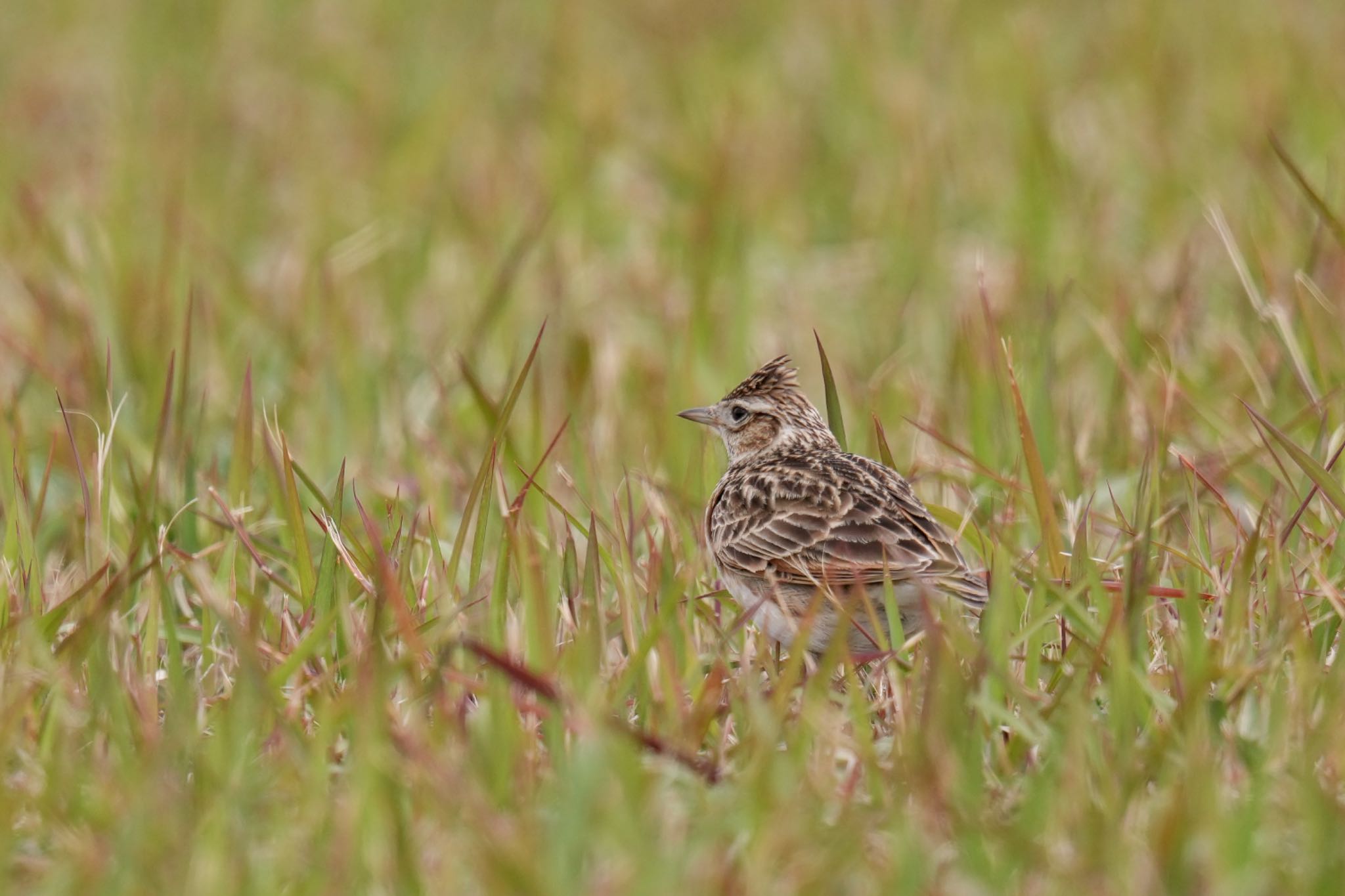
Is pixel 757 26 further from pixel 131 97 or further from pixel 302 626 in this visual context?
pixel 302 626

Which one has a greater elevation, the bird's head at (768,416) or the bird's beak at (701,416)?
the bird's head at (768,416)

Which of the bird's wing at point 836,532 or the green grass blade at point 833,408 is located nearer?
the bird's wing at point 836,532

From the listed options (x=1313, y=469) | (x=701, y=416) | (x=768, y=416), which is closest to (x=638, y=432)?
(x=701, y=416)

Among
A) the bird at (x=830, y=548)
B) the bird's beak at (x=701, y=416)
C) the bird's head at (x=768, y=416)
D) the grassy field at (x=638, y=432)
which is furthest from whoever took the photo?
the bird's beak at (x=701, y=416)

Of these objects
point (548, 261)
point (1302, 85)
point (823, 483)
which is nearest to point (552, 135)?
point (548, 261)

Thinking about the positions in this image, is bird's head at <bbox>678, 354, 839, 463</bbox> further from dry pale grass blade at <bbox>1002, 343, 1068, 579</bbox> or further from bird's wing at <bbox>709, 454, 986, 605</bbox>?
dry pale grass blade at <bbox>1002, 343, 1068, 579</bbox>

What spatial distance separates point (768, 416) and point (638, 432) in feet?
3.30

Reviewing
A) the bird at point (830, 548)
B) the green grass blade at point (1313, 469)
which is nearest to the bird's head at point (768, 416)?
the bird at point (830, 548)

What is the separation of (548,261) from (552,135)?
1809mm

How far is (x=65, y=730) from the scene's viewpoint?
399 cm

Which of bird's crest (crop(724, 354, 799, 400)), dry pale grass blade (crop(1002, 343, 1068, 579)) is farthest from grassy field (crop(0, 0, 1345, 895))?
bird's crest (crop(724, 354, 799, 400))

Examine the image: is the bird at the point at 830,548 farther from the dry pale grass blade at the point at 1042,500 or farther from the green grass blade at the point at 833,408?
the dry pale grass blade at the point at 1042,500

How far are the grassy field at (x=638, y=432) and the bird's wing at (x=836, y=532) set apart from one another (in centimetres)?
18

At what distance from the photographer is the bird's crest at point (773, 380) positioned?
631 cm
